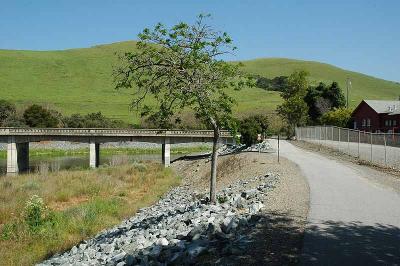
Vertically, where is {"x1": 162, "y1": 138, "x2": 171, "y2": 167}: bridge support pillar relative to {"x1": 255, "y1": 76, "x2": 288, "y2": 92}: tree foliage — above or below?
below

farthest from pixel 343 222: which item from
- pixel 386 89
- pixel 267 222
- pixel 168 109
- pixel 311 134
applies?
pixel 386 89

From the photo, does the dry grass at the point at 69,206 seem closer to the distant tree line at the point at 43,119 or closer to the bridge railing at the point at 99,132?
the bridge railing at the point at 99,132

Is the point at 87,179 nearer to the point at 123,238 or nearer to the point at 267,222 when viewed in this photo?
the point at 123,238

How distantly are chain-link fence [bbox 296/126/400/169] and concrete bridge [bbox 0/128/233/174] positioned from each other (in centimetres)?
2176

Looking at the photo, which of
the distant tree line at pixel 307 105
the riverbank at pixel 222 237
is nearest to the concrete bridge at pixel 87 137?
the distant tree line at pixel 307 105

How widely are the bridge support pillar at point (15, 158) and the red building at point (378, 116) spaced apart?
163ft

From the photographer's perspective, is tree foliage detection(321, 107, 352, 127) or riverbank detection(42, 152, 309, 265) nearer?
riverbank detection(42, 152, 309, 265)

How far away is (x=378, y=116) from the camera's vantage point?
67438mm

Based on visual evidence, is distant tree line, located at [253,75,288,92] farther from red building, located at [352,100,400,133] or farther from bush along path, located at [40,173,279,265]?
bush along path, located at [40,173,279,265]

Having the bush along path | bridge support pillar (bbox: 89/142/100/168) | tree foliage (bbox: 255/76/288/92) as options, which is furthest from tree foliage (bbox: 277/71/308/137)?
tree foliage (bbox: 255/76/288/92)

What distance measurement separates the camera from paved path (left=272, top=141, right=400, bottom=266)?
911cm

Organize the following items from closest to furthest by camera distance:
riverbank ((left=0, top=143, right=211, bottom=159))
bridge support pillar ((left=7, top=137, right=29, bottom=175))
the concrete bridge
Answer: bridge support pillar ((left=7, top=137, right=29, bottom=175)), the concrete bridge, riverbank ((left=0, top=143, right=211, bottom=159))

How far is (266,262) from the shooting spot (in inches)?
343

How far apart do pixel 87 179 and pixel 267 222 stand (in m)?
30.4
